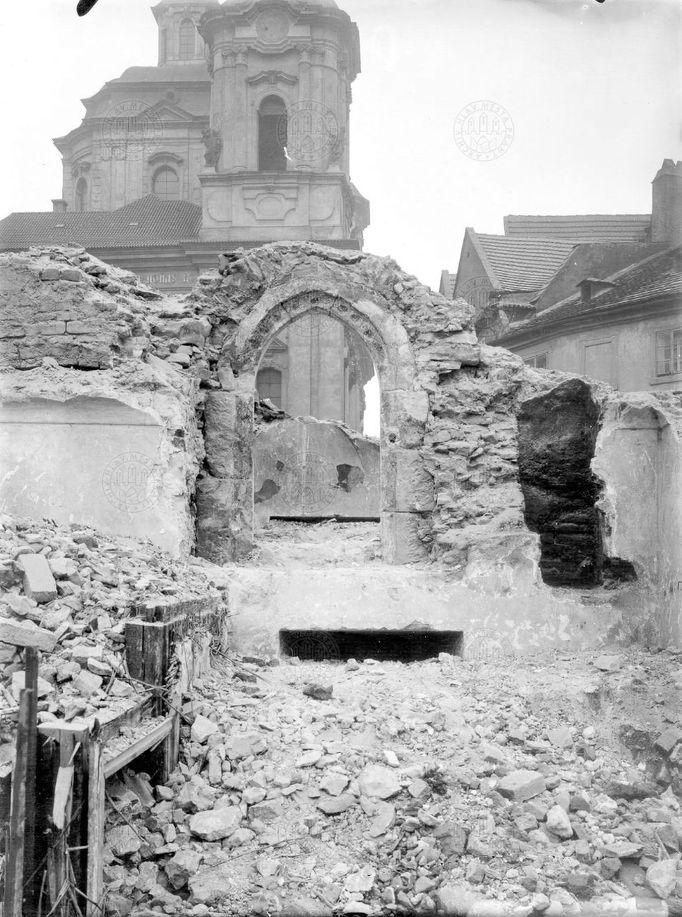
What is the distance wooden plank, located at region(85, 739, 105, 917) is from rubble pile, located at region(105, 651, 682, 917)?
27 cm

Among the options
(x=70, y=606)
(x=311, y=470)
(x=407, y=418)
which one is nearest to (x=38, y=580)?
(x=70, y=606)

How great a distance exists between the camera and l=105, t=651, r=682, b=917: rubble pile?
3793mm

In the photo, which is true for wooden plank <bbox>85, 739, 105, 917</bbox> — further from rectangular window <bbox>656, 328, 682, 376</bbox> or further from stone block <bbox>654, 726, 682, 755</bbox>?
rectangular window <bbox>656, 328, 682, 376</bbox>

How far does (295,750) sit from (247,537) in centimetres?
315

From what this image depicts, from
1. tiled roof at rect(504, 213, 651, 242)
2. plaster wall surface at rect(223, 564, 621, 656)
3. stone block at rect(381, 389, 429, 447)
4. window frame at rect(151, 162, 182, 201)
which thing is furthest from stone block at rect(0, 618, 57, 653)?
window frame at rect(151, 162, 182, 201)

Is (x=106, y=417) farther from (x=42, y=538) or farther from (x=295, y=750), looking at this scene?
(x=295, y=750)

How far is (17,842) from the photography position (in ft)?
9.94

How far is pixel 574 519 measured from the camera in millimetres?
9008

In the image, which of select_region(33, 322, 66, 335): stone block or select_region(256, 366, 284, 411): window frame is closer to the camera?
select_region(33, 322, 66, 335): stone block

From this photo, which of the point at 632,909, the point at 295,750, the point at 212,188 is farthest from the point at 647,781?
the point at 212,188

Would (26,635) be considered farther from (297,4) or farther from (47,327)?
(297,4)

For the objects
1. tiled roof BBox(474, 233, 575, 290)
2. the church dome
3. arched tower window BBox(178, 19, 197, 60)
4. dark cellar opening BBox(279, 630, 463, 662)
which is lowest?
dark cellar opening BBox(279, 630, 463, 662)

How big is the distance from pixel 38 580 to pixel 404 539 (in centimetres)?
394

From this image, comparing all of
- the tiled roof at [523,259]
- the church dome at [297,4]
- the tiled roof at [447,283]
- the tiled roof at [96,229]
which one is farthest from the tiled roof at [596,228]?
the tiled roof at [96,229]
